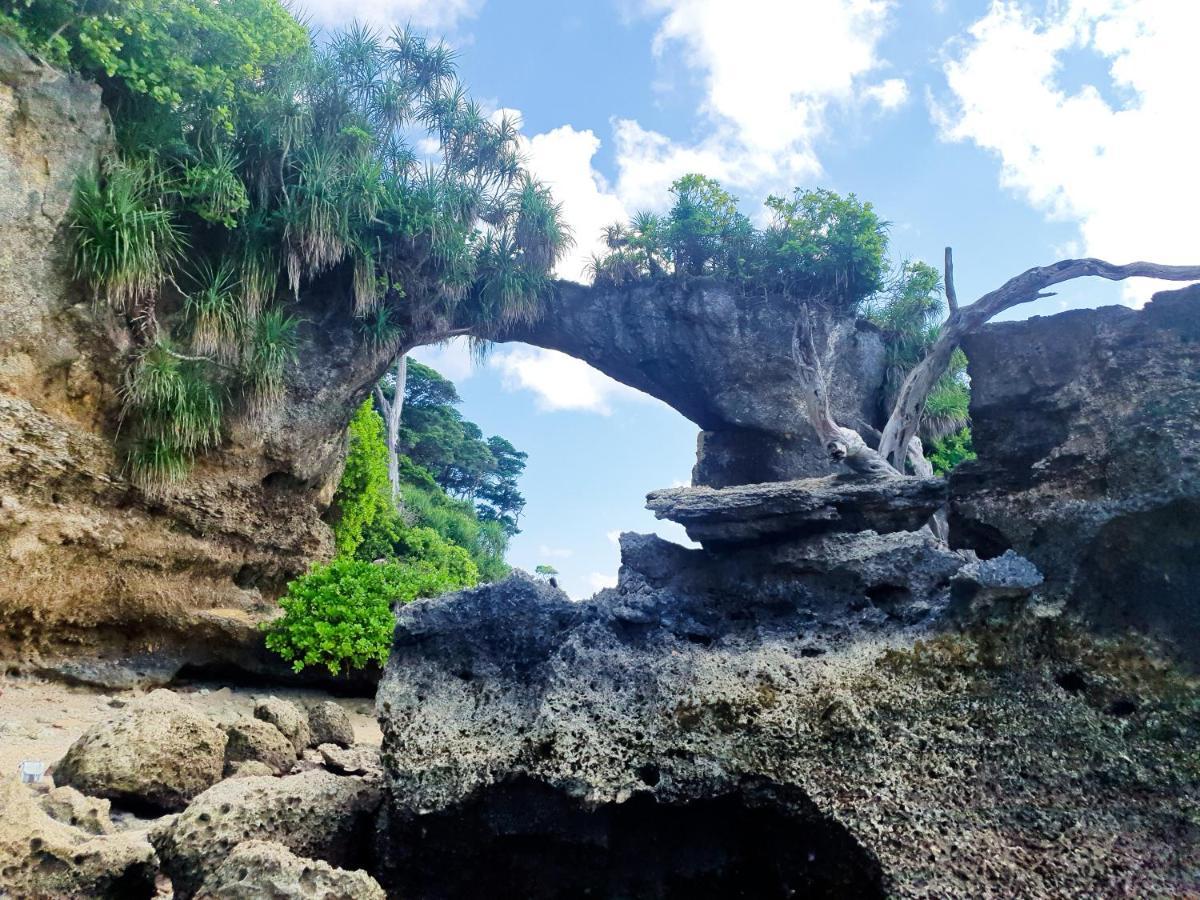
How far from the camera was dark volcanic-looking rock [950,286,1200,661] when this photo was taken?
3279mm

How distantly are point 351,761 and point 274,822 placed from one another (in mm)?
2031

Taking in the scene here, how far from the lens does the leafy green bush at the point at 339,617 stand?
957 cm

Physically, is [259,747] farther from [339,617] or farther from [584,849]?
Answer: [339,617]

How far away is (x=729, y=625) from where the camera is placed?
415 centimetres

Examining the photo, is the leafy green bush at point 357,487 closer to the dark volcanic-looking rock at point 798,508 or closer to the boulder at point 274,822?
the boulder at point 274,822

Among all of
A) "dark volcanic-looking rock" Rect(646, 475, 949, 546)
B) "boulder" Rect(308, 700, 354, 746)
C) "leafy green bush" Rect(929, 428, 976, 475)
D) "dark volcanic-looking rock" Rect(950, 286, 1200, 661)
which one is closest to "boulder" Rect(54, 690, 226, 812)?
"boulder" Rect(308, 700, 354, 746)

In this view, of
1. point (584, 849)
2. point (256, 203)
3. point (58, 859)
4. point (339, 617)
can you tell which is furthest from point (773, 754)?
point (256, 203)

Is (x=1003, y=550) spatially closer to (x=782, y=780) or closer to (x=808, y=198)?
(x=782, y=780)

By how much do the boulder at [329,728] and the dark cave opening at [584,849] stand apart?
3.86 meters

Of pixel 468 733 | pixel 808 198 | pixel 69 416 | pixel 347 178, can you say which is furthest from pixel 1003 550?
pixel 808 198

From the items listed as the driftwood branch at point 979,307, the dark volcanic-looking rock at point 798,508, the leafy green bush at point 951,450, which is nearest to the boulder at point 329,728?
the dark volcanic-looking rock at point 798,508

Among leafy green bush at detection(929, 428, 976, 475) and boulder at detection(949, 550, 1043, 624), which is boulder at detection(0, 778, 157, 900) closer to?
boulder at detection(949, 550, 1043, 624)

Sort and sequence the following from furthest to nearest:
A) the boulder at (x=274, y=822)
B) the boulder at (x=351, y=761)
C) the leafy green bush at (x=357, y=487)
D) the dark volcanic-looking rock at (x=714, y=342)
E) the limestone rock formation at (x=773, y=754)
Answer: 1. the dark volcanic-looking rock at (x=714, y=342)
2. the leafy green bush at (x=357, y=487)
3. the boulder at (x=351, y=761)
4. the boulder at (x=274, y=822)
5. the limestone rock formation at (x=773, y=754)

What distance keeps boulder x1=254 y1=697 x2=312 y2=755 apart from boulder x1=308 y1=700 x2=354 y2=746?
34 cm
